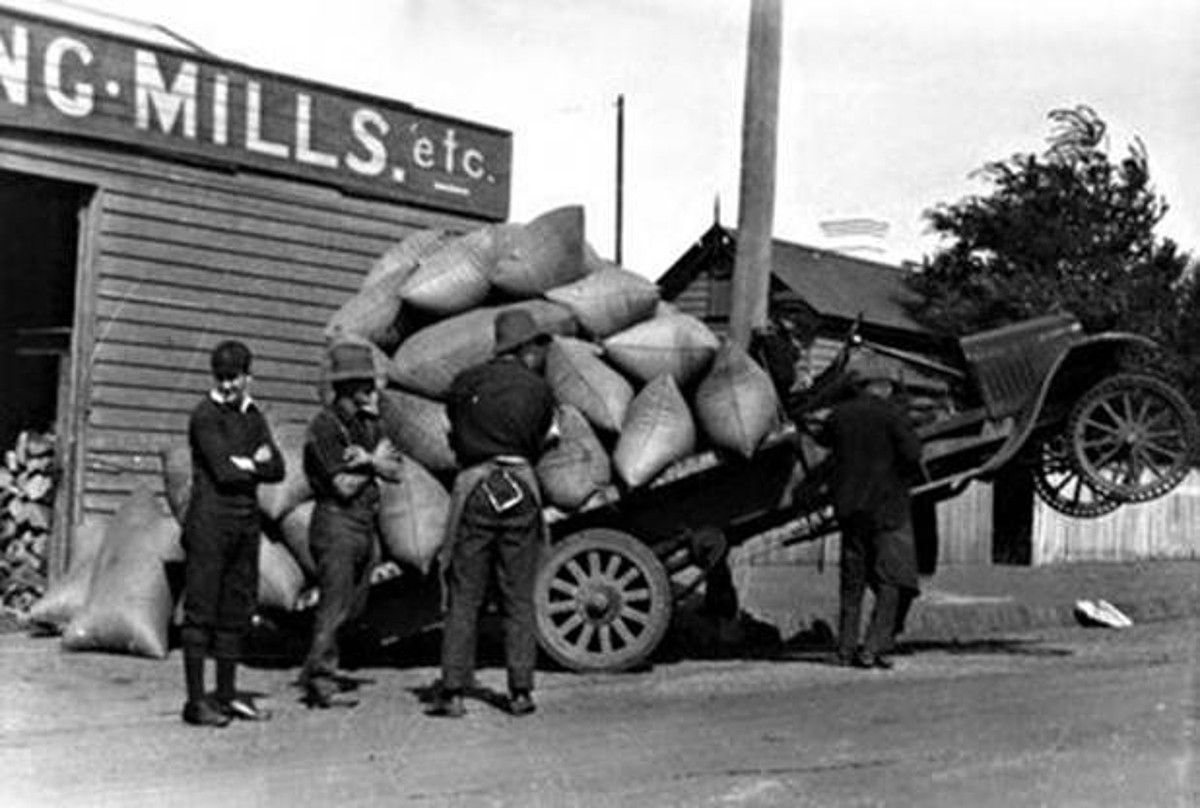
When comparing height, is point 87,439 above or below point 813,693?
above

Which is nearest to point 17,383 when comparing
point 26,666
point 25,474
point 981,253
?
point 25,474

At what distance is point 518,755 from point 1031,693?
336cm

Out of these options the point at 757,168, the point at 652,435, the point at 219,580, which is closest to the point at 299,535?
the point at 219,580

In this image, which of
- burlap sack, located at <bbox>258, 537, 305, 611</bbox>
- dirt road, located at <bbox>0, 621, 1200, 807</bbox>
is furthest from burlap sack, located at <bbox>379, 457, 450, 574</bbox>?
dirt road, located at <bbox>0, 621, 1200, 807</bbox>

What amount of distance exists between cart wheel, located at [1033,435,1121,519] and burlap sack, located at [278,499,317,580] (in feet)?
15.5

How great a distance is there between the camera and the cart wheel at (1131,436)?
11.0m

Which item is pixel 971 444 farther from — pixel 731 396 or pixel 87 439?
pixel 87 439

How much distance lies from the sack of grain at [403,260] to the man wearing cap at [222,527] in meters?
2.78

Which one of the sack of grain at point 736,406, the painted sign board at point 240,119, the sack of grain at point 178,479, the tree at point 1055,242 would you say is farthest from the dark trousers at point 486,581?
the tree at point 1055,242

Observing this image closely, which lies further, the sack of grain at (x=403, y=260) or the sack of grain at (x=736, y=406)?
the sack of grain at (x=403, y=260)

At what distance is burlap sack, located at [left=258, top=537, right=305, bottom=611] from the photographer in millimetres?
9688

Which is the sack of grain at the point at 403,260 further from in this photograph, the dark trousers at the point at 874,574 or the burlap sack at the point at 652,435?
the dark trousers at the point at 874,574

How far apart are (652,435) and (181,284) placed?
5.02m

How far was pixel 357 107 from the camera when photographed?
14.7 meters
